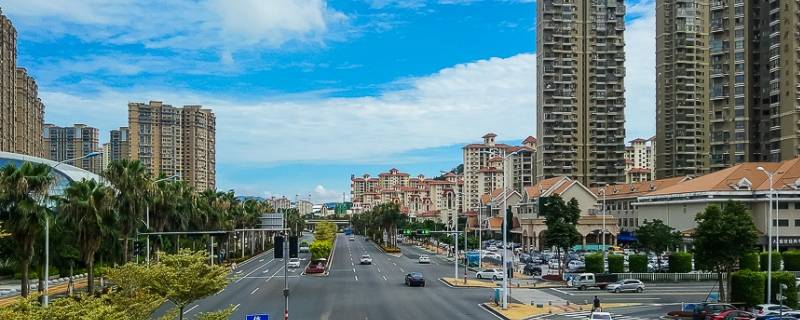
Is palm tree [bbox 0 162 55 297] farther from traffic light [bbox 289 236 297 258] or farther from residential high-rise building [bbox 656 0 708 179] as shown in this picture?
residential high-rise building [bbox 656 0 708 179]

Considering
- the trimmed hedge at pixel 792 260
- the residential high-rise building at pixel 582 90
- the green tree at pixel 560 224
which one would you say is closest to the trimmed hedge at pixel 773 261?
the trimmed hedge at pixel 792 260

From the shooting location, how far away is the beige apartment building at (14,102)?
134625mm

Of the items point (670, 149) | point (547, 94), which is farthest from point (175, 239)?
point (670, 149)

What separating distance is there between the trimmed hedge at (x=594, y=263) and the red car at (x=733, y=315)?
81.8ft

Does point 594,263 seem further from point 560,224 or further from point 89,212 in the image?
point 89,212

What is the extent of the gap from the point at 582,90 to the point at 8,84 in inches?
4658

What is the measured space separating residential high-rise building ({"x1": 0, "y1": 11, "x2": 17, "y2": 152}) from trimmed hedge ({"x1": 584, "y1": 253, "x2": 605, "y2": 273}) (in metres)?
111

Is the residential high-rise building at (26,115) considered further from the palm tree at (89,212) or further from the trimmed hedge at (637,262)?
the trimmed hedge at (637,262)

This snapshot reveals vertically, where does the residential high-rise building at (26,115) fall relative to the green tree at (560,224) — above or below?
above

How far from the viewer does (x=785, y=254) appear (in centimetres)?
7462

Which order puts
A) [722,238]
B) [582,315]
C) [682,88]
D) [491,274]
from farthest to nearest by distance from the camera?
[682,88] → [491,274] → [722,238] → [582,315]

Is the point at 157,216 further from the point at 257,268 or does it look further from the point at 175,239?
the point at 257,268

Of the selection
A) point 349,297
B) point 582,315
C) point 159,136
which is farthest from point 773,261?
point 159,136

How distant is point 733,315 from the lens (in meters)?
41.3
